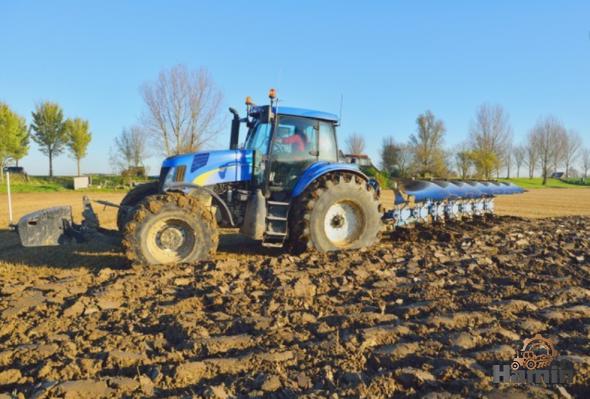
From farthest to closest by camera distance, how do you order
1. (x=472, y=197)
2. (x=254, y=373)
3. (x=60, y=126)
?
(x=60, y=126) < (x=472, y=197) < (x=254, y=373)

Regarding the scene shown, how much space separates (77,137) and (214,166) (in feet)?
135

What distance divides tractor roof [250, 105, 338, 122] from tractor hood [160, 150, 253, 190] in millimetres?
627

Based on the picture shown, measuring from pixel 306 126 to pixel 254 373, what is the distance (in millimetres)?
4606

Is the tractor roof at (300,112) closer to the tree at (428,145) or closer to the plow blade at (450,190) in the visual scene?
the plow blade at (450,190)

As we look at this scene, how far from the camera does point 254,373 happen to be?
8.73 ft

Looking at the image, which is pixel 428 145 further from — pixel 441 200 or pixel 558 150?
pixel 441 200

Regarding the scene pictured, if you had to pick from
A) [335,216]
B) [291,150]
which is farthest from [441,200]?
[291,150]

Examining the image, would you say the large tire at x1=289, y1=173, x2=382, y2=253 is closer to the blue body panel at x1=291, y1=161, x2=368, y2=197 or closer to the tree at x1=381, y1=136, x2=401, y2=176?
the blue body panel at x1=291, y1=161, x2=368, y2=197

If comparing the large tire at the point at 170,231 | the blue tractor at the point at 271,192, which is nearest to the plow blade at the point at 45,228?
the blue tractor at the point at 271,192

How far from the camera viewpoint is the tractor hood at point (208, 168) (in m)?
6.22

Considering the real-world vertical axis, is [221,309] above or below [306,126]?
below

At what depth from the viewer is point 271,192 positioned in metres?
6.58

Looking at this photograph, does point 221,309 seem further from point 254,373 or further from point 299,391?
point 299,391

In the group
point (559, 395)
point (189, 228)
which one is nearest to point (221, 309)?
point (189, 228)
